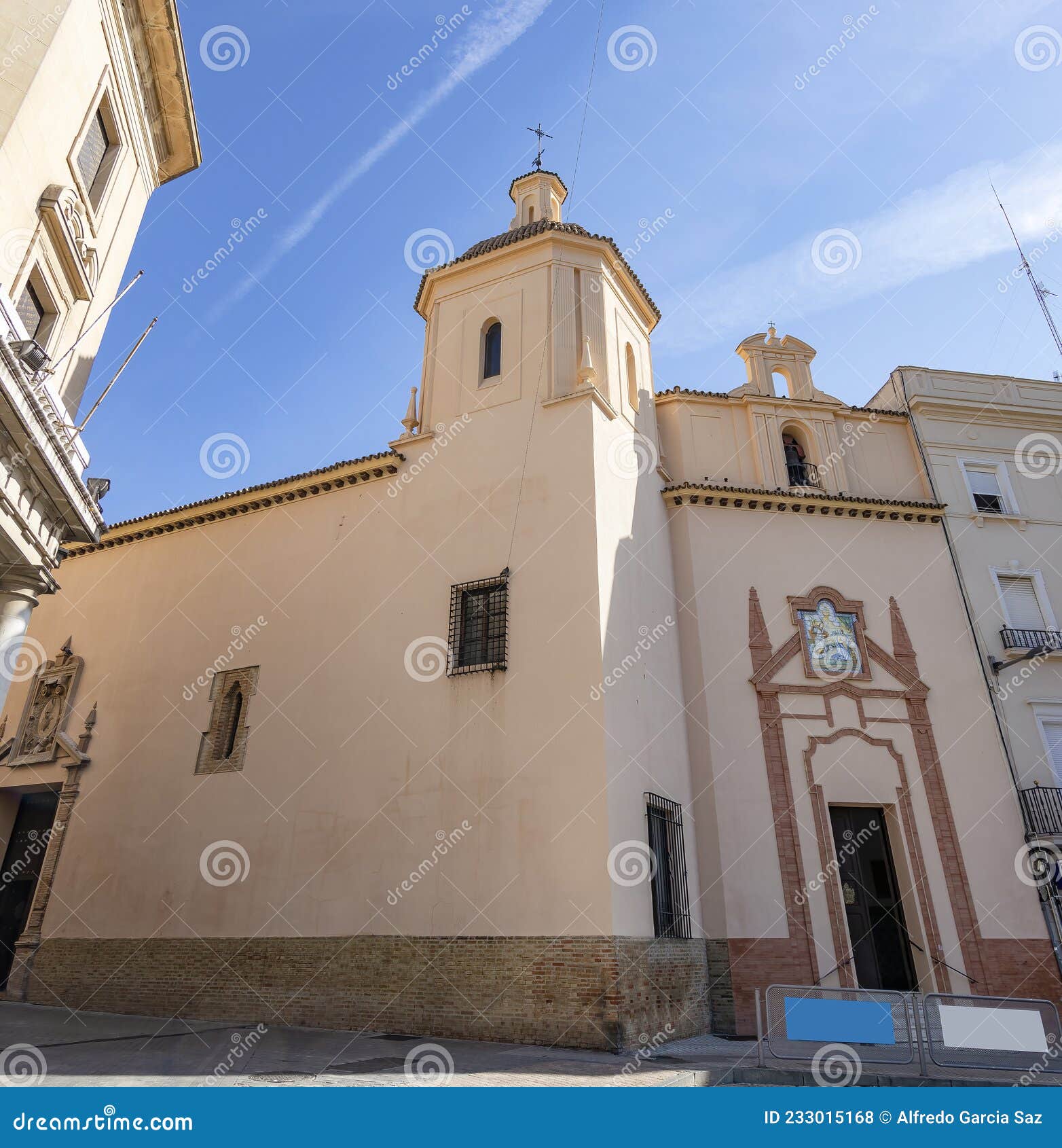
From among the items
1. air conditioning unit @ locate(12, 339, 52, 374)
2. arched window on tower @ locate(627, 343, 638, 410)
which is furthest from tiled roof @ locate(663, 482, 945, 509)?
air conditioning unit @ locate(12, 339, 52, 374)

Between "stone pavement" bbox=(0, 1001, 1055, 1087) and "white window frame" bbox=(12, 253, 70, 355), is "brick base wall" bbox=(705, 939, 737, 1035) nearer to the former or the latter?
"stone pavement" bbox=(0, 1001, 1055, 1087)

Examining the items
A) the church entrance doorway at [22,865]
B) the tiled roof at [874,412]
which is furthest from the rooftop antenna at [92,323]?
the tiled roof at [874,412]

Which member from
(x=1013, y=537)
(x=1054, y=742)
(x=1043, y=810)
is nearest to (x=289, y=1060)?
(x=1043, y=810)

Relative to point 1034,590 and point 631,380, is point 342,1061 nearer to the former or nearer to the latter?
point 631,380

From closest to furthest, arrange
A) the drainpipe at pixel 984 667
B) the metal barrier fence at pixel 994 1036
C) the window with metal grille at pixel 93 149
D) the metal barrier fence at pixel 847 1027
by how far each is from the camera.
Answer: the metal barrier fence at pixel 994 1036
the metal barrier fence at pixel 847 1027
the window with metal grille at pixel 93 149
the drainpipe at pixel 984 667

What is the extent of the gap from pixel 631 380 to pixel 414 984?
38.3 ft

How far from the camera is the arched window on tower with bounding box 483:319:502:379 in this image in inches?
624

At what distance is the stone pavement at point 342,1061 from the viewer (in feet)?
24.1

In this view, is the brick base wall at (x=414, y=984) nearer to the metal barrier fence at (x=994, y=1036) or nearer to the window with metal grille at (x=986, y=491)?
the metal barrier fence at (x=994, y=1036)

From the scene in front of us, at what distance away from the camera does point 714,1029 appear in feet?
41.2

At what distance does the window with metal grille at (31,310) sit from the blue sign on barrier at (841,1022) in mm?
11473

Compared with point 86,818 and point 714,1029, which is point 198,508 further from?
point 714,1029

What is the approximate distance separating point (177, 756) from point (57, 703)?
14.0ft

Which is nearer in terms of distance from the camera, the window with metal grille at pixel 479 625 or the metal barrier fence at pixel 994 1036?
the metal barrier fence at pixel 994 1036
